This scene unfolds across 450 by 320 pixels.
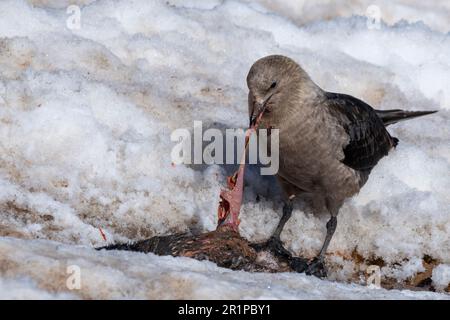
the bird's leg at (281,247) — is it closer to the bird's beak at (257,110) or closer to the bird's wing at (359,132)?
the bird's wing at (359,132)

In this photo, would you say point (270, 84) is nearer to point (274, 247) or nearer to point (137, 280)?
point (274, 247)

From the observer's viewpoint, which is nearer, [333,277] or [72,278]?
[72,278]

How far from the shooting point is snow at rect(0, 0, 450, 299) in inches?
178

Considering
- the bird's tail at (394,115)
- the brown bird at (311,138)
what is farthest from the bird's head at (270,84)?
the bird's tail at (394,115)

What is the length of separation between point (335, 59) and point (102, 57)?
251 cm

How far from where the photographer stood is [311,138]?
6297 millimetres

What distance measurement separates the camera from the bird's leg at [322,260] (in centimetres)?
615

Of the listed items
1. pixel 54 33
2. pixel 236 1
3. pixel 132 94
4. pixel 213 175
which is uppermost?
pixel 236 1

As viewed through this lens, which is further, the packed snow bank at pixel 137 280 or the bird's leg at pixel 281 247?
the bird's leg at pixel 281 247

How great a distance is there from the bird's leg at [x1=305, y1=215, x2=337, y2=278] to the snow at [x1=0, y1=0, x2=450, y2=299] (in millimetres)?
152

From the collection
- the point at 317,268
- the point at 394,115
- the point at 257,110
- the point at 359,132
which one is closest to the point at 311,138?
the point at 257,110
